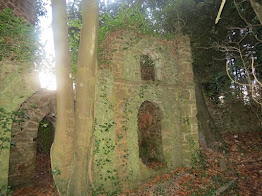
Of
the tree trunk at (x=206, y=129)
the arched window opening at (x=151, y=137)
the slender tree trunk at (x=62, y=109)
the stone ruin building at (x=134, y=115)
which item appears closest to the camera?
the slender tree trunk at (x=62, y=109)

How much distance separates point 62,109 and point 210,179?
573cm

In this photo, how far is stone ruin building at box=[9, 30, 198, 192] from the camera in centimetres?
592

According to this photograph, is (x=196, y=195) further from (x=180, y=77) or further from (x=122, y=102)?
(x=180, y=77)

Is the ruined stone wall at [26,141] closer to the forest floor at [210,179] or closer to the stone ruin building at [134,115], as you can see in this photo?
the stone ruin building at [134,115]

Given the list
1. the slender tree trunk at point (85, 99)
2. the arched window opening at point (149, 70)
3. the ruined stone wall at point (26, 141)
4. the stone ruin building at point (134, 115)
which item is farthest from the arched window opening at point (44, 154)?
the slender tree trunk at point (85, 99)

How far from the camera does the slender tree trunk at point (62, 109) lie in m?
3.69

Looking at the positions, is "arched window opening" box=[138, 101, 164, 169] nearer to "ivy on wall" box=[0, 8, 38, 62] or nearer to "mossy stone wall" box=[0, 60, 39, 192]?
"mossy stone wall" box=[0, 60, 39, 192]

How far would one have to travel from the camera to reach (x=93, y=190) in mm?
5160


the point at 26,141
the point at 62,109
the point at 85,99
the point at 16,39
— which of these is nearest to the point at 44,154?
the point at 26,141

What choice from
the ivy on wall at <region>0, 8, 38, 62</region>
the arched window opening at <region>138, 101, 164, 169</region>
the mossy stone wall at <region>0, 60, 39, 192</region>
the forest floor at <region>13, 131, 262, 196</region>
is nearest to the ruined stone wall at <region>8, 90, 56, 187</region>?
the forest floor at <region>13, 131, 262, 196</region>

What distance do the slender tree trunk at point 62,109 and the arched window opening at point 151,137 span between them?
12.8 feet

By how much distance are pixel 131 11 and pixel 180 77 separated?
10.8 ft

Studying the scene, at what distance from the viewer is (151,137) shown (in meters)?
7.77

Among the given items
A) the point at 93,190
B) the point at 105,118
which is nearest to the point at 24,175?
the point at 93,190
